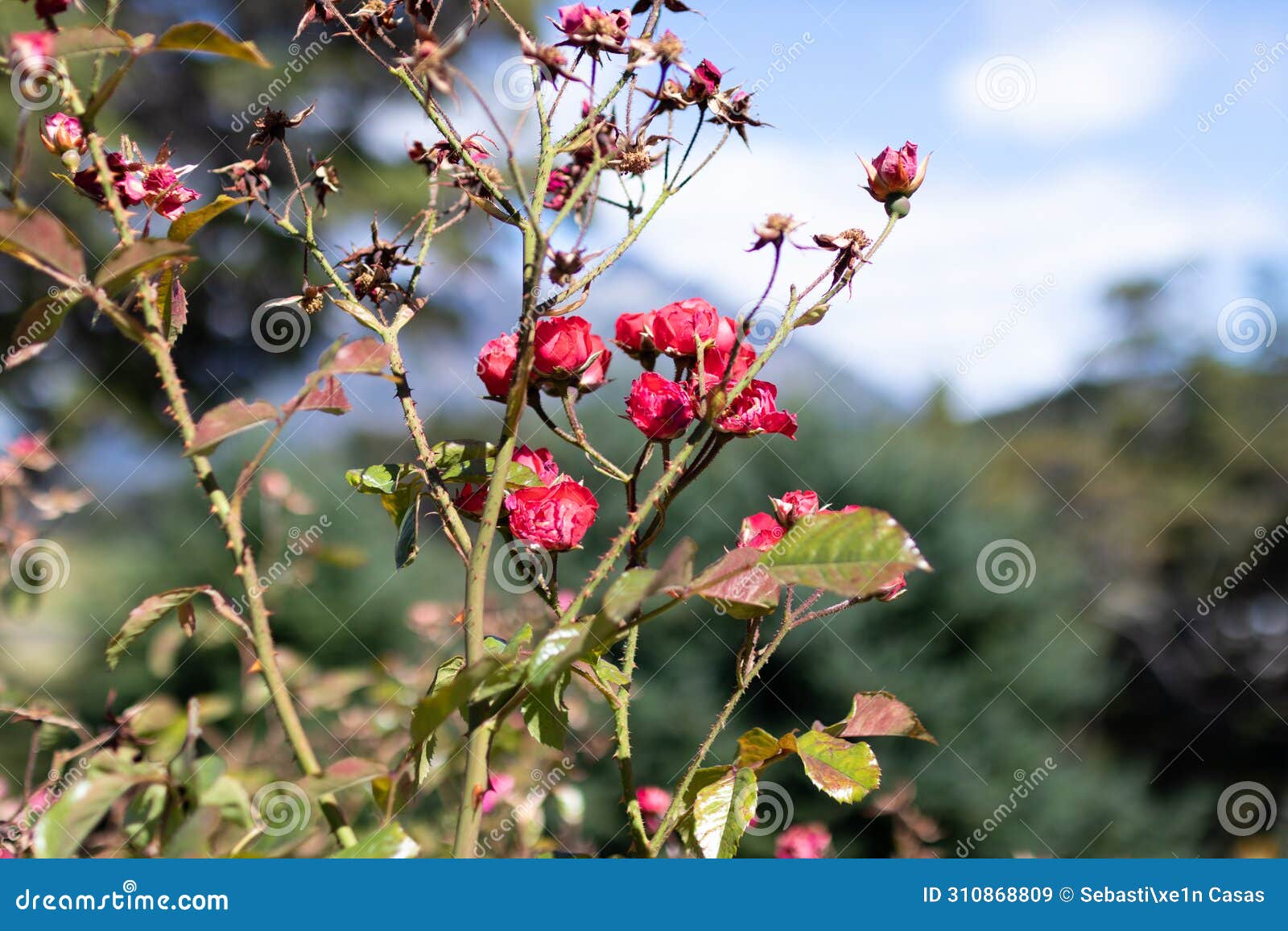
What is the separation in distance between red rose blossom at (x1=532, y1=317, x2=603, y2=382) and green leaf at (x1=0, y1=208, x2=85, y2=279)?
28cm

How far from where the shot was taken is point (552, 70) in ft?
1.75

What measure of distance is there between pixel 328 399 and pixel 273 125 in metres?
0.32

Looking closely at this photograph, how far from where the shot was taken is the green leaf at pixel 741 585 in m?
0.48

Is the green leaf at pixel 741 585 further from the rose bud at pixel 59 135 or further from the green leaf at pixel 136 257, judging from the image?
the rose bud at pixel 59 135

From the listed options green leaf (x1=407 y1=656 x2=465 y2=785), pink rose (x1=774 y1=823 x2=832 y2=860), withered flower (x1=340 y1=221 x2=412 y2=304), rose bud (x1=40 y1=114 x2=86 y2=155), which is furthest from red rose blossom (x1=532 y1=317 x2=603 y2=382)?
pink rose (x1=774 y1=823 x2=832 y2=860)

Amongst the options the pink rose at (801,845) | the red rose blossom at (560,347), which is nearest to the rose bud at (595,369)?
the red rose blossom at (560,347)

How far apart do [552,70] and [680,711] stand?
338 centimetres

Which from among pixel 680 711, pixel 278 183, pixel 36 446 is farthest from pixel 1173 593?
pixel 36 446

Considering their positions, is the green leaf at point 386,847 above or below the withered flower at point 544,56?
below

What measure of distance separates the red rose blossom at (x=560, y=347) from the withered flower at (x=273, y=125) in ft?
0.76

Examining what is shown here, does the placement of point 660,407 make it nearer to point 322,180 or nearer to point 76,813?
point 322,180

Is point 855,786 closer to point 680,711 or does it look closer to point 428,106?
point 428,106

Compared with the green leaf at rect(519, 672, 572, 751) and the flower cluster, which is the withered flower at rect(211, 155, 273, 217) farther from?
the green leaf at rect(519, 672, 572, 751)

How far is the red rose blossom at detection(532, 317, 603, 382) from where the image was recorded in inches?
26.0
